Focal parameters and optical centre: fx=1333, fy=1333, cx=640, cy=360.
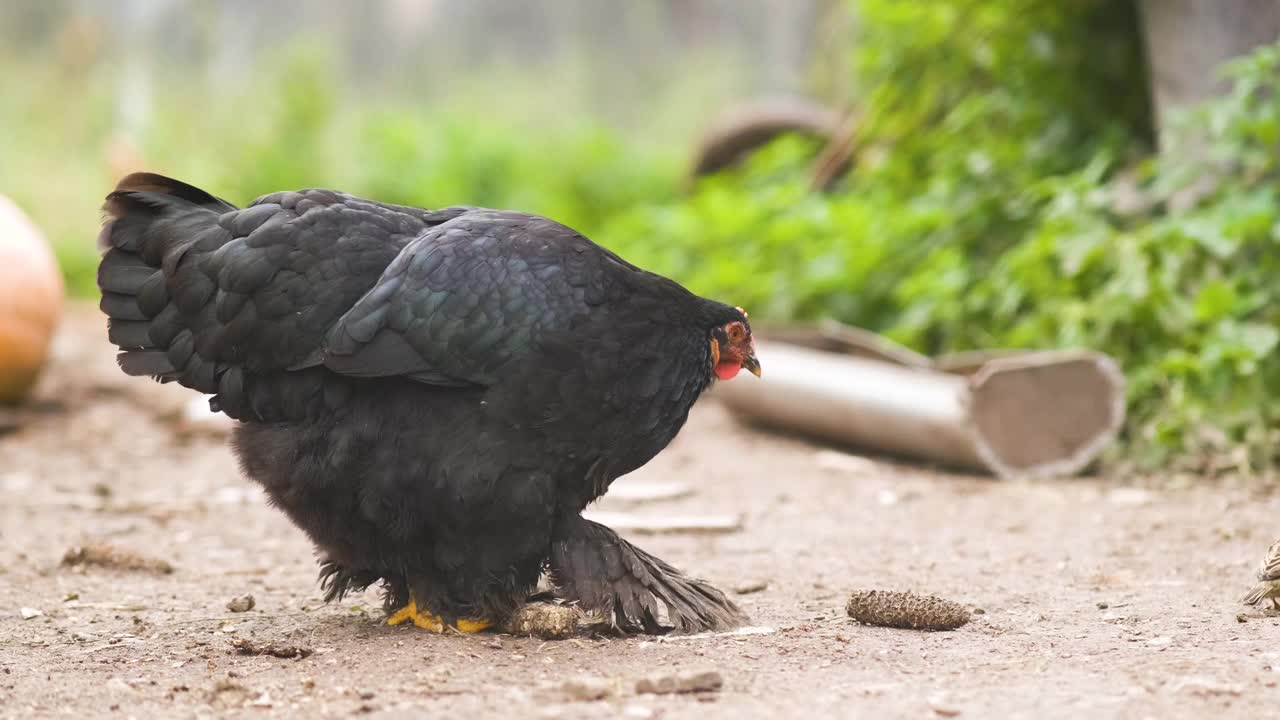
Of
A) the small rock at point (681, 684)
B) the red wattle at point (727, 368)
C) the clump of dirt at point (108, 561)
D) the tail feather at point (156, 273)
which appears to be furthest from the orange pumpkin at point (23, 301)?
the small rock at point (681, 684)

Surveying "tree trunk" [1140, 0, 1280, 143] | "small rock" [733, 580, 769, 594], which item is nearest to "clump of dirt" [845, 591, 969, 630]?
"small rock" [733, 580, 769, 594]

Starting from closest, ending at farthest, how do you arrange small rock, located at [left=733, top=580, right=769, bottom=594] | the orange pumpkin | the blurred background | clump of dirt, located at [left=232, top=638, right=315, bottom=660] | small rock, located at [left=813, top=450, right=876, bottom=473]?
clump of dirt, located at [left=232, top=638, right=315, bottom=660]
small rock, located at [left=733, top=580, right=769, bottom=594]
the blurred background
small rock, located at [left=813, top=450, right=876, bottom=473]
the orange pumpkin

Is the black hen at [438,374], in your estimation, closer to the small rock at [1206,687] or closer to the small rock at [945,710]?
the small rock at [945,710]

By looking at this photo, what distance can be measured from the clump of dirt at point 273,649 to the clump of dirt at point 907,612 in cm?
152

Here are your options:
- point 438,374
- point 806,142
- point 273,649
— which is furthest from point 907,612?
point 806,142

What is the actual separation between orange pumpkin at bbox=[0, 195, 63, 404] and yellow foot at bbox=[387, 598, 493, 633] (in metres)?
4.42

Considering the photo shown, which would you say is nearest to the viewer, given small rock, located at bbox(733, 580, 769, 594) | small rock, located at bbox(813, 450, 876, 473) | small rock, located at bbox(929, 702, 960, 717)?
small rock, located at bbox(929, 702, 960, 717)

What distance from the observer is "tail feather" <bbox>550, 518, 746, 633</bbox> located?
3611 mm

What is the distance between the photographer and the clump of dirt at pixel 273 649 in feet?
11.3

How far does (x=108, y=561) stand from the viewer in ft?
15.3

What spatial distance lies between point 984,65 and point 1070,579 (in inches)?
193

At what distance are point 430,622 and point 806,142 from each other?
348 inches

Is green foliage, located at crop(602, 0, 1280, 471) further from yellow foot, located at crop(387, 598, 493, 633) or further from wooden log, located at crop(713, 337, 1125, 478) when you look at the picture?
yellow foot, located at crop(387, 598, 493, 633)

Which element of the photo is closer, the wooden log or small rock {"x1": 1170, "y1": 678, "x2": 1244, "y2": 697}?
small rock {"x1": 1170, "y1": 678, "x2": 1244, "y2": 697}
